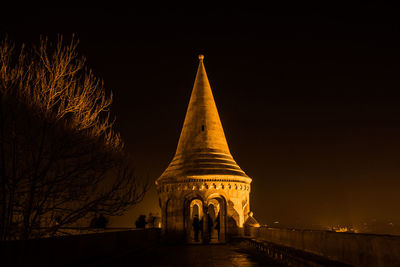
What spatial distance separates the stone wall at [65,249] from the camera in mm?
5945

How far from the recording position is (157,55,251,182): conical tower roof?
1991 cm

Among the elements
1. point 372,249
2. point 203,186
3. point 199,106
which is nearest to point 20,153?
point 372,249

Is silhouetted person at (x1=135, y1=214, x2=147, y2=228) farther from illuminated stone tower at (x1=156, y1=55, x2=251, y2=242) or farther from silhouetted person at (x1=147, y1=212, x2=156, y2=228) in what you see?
illuminated stone tower at (x1=156, y1=55, x2=251, y2=242)

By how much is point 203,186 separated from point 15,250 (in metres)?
13.8

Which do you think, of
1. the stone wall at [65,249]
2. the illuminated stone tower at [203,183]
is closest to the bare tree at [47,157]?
the stone wall at [65,249]

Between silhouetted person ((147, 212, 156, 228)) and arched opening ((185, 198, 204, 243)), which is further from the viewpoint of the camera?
silhouetted person ((147, 212, 156, 228))

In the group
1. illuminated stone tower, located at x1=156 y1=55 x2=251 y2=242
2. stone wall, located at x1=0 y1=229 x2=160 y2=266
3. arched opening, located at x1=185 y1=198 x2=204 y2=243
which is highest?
illuminated stone tower, located at x1=156 y1=55 x2=251 y2=242

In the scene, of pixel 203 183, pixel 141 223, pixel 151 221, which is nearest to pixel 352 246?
pixel 203 183

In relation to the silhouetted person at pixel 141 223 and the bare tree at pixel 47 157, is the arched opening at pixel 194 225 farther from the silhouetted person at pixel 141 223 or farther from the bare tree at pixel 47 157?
the bare tree at pixel 47 157

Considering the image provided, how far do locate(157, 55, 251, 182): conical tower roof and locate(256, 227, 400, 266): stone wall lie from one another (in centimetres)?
941

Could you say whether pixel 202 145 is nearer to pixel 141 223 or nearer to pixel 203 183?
pixel 203 183

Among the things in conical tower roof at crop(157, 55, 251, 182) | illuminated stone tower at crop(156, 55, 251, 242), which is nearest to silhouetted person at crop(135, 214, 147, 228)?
illuminated stone tower at crop(156, 55, 251, 242)

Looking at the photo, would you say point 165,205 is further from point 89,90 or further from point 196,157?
point 89,90

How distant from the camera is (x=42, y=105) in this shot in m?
8.16
